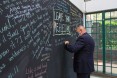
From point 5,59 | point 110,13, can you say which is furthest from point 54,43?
point 110,13

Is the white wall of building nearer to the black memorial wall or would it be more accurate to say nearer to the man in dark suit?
the black memorial wall

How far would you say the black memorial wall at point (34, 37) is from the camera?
3285 millimetres

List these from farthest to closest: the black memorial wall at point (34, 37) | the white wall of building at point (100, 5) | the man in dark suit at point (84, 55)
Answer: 1. the white wall of building at point (100, 5)
2. the man in dark suit at point (84, 55)
3. the black memorial wall at point (34, 37)

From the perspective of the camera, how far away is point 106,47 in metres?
6.90

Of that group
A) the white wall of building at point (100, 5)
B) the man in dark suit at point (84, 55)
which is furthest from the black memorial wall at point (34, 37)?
the white wall of building at point (100, 5)

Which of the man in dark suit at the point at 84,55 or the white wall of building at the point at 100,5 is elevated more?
the white wall of building at the point at 100,5

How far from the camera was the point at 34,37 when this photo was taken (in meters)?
3.91

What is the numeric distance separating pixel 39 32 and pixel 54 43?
0.63m

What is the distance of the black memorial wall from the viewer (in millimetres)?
3285

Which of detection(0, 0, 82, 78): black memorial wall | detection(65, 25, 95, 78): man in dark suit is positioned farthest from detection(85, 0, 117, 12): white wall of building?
detection(65, 25, 95, 78): man in dark suit

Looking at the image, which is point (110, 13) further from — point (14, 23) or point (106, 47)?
point (14, 23)

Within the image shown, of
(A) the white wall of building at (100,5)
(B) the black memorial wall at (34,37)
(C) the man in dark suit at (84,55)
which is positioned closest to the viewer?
(B) the black memorial wall at (34,37)

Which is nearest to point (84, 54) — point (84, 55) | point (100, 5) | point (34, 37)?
point (84, 55)

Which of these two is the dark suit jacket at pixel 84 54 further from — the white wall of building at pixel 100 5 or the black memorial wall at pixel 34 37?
the white wall of building at pixel 100 5
